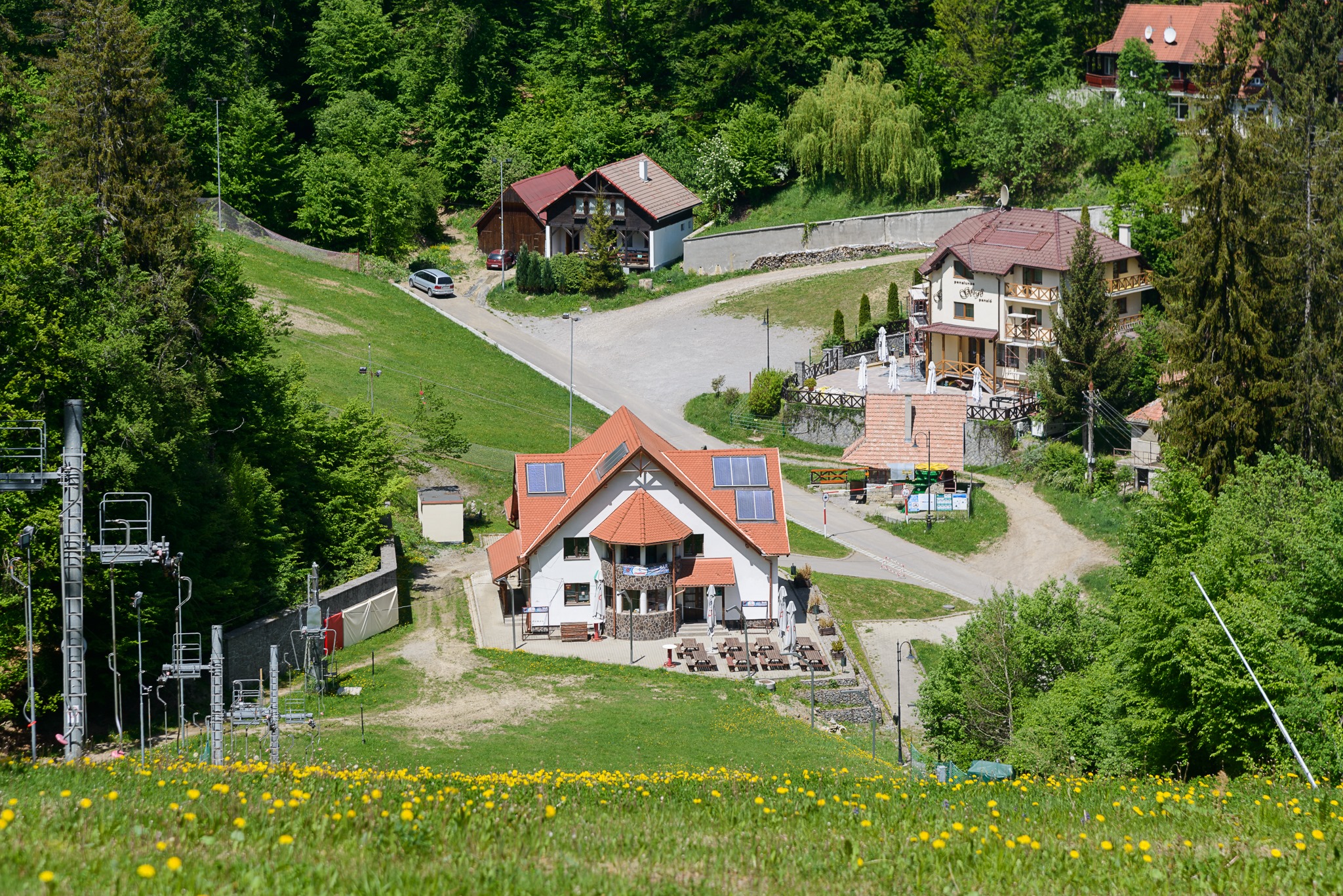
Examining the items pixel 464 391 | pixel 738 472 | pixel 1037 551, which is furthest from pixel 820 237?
pixel 738 472

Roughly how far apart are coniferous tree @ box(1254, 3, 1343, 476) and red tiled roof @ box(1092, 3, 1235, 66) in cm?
3411

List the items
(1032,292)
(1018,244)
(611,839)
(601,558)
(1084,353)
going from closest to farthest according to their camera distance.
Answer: (611,839) → (601,558) → (1084,353) → (1032,292) → (1018,244)

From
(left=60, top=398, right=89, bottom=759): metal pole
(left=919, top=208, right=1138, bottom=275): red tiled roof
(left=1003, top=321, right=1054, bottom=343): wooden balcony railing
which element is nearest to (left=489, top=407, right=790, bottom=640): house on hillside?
(left=60, top=398, right=89, bottom=759): metal pole

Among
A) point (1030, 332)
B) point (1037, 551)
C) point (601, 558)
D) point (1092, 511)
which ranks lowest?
point (1037, 551)

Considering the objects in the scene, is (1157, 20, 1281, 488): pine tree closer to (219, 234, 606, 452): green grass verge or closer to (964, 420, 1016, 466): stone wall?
(964, 420, 1016, 466): stone wall

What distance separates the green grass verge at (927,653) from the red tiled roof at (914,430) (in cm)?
1408

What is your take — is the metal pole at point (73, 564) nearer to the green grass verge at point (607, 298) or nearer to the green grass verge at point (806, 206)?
the green grass verge at point (607, 298)

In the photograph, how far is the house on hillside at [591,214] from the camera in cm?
8444

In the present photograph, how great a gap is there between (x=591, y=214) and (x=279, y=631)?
152 ft

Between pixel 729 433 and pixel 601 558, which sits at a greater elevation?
pixel 729 433

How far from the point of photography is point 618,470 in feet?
157

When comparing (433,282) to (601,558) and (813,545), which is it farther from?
(601,558)

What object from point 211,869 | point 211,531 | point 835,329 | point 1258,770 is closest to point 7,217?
point 211,531

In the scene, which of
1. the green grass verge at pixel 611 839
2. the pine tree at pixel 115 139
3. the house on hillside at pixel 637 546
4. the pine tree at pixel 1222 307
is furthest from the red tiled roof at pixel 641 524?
the green grass verge at pixel 611 839
